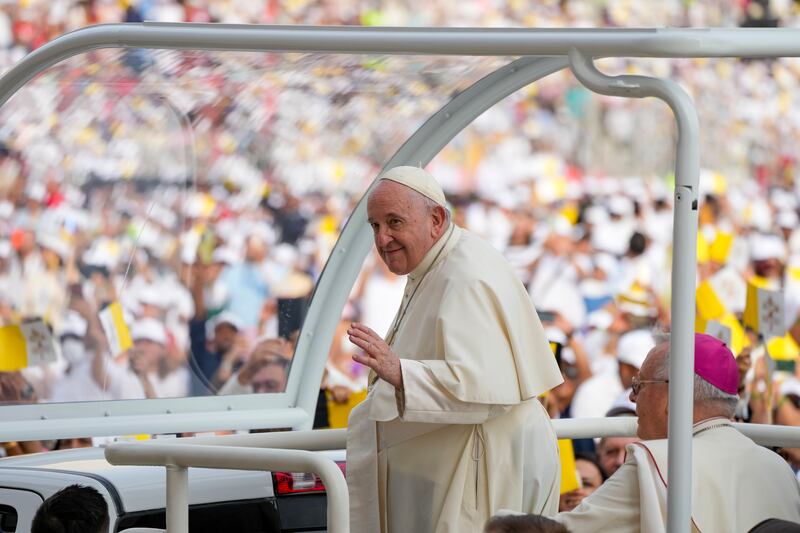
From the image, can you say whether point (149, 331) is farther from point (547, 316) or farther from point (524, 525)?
point (547, 316)

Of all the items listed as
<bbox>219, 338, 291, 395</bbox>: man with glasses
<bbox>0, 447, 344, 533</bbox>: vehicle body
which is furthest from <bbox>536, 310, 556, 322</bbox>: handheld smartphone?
<bbox>0, 447, 344, 533</bbox>: vehicle body

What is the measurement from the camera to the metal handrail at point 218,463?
3.40 m

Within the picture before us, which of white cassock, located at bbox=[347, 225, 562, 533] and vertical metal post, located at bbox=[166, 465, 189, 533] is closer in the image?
vertical metal post, located at bbox=[166, 465, 189, 533]

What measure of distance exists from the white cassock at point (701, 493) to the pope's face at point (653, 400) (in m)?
0.13

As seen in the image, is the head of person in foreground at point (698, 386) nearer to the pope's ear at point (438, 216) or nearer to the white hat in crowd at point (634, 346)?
the pope's ear at point (438, 216)

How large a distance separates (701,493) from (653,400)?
1.10 ft

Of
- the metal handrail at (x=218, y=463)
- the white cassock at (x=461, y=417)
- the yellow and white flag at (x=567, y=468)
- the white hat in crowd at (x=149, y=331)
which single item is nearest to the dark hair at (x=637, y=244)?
the white hat in crowd at (x=149, y=331)

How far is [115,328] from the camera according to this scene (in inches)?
247

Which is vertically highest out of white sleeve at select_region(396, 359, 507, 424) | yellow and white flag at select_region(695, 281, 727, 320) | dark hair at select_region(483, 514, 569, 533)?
white sleeve at select_region(396, 359, 507, 424)

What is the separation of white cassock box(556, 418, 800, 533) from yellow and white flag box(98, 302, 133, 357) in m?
3.03

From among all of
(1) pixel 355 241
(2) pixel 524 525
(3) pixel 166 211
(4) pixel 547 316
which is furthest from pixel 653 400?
(4) pixel 547 316

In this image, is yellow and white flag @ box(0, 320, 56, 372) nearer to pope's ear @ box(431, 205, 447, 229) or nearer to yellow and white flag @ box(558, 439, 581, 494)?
yellow and white flag @ box(558, 439, 581, 494)

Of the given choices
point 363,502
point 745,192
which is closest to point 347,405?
point 363,502

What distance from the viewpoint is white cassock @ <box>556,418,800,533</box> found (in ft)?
11.9
